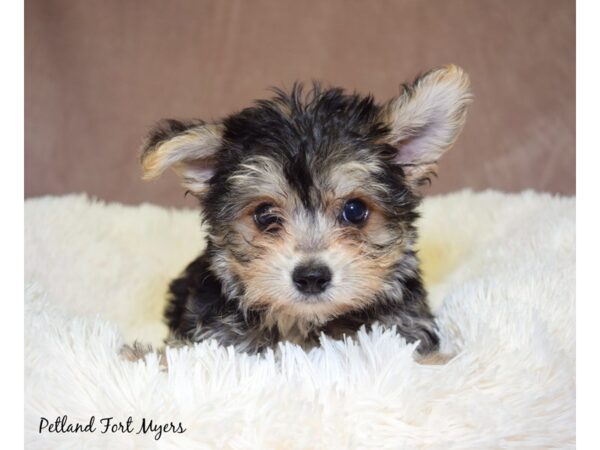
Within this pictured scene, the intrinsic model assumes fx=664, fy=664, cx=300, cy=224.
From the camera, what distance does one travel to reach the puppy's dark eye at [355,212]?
111 inches

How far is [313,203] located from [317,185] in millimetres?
78

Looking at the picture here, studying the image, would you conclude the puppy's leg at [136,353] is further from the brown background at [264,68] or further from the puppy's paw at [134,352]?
the brown background at [264,68]

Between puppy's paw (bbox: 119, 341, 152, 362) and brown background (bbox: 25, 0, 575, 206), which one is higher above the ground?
brown background (bbox: 25, 0, 575, 206)

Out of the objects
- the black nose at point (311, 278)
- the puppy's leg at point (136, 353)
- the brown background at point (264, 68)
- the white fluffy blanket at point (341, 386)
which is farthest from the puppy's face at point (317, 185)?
the brown background at point (264, 68)

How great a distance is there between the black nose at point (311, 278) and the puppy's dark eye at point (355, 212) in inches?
13.8

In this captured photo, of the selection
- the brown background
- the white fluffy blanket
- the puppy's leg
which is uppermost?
the brown background

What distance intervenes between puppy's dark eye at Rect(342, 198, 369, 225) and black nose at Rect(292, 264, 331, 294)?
1.15 feet

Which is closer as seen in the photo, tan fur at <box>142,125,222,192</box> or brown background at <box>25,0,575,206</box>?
tan fur at <box>142,125,222,192</box>

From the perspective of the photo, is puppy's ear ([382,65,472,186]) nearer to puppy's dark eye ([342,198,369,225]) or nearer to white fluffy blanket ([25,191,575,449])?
puppy's dark eye ([342,198,369,225])

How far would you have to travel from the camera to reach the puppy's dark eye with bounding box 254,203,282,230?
9.25 feet

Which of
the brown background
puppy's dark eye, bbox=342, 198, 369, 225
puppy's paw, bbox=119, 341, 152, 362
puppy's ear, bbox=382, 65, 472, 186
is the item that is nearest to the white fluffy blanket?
puppy's paw, bbox=119, 341, 152, 362

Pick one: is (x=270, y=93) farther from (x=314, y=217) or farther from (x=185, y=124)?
(x=314, y=217)

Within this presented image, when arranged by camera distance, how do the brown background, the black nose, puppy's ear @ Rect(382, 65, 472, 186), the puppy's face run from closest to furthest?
the black nose, the puppy's face, puppy's ear @ Rect(382, 65, 472, 186), the brown background

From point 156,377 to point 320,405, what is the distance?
571mm
